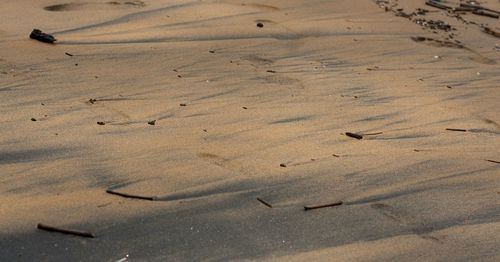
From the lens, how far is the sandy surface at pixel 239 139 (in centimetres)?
285

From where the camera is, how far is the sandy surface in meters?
2.85

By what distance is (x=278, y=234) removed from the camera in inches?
112

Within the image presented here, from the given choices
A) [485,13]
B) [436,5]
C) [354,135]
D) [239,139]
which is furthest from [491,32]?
[239,139]

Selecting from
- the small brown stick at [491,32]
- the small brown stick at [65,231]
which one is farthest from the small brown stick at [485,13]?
the small brown stick at [65,231]

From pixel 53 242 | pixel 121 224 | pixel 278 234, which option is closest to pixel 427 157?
pixel 278 234

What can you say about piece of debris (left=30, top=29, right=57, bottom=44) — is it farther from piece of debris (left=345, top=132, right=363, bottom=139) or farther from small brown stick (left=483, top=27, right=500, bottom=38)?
small brown stick (left=483, top=27, right=500, bottom=38)

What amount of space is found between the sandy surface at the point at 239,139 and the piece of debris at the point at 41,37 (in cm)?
5

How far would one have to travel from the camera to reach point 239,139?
12.6 ft

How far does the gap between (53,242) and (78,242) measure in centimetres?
→ 9

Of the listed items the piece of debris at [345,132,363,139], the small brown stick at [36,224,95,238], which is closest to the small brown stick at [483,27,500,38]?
the piece of debris at [345,132,363,139]

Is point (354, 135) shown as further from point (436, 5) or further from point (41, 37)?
point (436, 5)

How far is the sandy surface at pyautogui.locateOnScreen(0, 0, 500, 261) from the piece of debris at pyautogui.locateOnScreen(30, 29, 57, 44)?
0.18 ft

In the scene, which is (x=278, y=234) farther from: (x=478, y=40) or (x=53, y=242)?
(x=478, y=40)

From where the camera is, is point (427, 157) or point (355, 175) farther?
point (427, 157)
